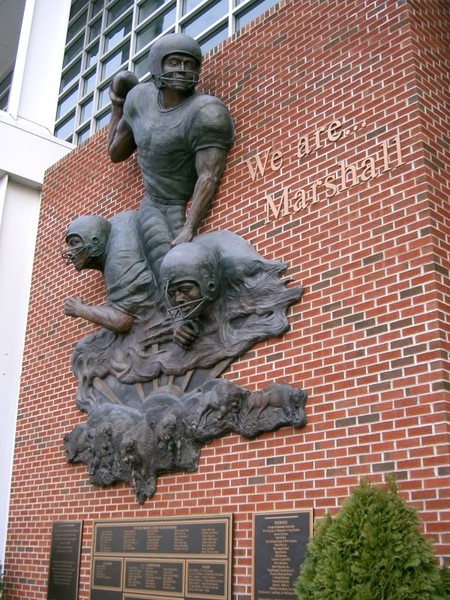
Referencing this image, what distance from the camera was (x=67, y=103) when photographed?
14562mm

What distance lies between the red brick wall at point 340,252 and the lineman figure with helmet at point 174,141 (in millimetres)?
219

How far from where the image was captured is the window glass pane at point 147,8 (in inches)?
501

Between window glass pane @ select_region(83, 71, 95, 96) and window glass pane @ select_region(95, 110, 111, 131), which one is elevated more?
window glass pane @ select_region(83, 71, 95, 96)

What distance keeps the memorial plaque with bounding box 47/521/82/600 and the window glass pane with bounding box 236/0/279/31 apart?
22.2ft

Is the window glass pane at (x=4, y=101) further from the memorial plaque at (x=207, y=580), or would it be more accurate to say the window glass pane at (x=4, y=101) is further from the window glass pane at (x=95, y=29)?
the memorial plaque at (x=207, y=580)

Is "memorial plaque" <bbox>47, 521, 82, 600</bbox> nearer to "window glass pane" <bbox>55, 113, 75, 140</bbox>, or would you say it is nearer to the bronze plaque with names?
the bronze plaque with names

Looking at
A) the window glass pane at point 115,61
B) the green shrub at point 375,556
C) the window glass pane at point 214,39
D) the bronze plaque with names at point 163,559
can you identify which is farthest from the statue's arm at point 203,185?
the window glass pane at point 115,61

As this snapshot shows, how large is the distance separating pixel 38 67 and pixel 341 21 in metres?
6.68

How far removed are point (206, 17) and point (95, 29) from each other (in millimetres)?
3910

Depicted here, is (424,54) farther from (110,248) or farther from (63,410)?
(63,410)

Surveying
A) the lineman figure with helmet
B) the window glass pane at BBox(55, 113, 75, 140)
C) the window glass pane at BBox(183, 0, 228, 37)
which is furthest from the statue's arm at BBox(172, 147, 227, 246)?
the window glass pane at BBox(55, 113, 75, 140)

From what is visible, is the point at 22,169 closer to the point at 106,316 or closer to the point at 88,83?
the point at 106,316

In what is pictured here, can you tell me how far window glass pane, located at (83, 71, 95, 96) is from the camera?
1381 centimetres

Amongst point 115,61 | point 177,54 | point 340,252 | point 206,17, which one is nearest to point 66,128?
point 115,61
